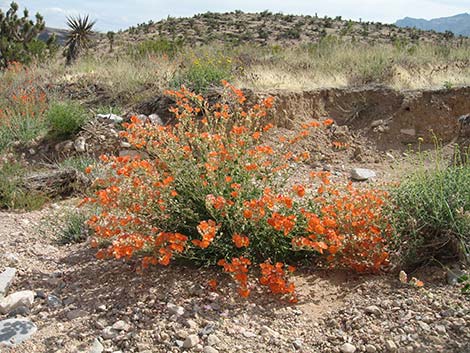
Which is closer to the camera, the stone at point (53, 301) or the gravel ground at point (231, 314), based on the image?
the gravel ground at point (231, 314)

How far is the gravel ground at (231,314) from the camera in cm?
274

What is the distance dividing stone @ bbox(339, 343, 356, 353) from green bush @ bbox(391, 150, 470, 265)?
865 mm

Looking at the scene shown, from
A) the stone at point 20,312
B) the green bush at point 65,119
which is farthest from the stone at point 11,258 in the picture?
the green bush at point 65,119

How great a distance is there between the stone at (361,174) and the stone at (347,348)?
3786mm

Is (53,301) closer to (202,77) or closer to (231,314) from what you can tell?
(231,314)

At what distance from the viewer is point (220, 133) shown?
3.77 m

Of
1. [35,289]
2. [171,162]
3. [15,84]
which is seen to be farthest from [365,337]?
[15,84]

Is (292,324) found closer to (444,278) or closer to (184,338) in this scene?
(184,338)

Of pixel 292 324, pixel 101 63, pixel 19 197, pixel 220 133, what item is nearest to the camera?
pixel 292 324

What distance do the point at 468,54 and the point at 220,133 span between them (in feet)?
30.4

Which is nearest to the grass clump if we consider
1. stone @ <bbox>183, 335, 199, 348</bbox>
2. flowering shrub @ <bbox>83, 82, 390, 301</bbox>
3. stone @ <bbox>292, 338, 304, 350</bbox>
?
flowering shrub @ <bbox>83, 82, 390, 301</bbox>

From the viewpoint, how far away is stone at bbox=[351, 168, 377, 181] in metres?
6.29

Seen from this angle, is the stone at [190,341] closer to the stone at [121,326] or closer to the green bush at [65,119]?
the stone at [121,326]

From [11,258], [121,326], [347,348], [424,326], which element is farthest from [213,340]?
[11,258]
